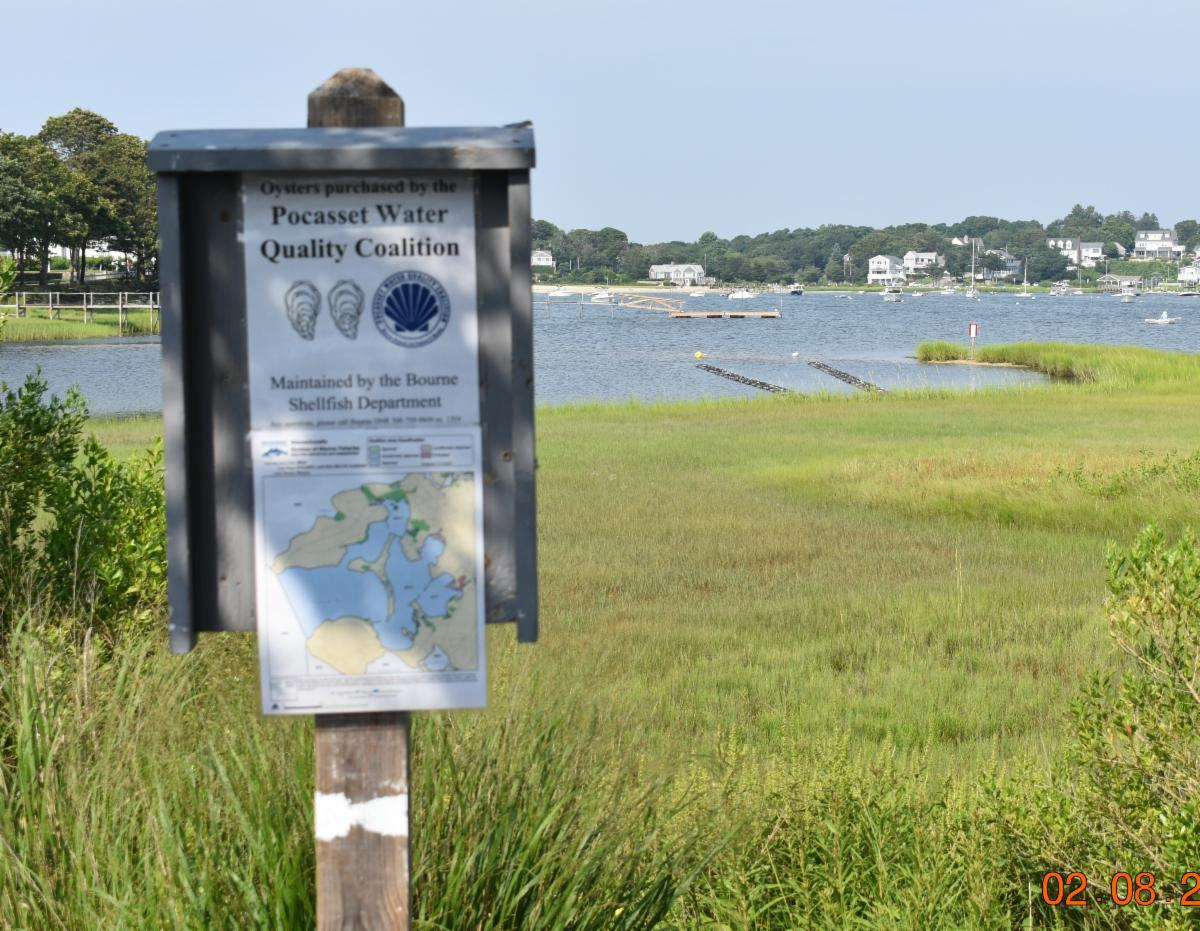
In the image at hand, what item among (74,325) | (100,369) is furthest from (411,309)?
(74,325)

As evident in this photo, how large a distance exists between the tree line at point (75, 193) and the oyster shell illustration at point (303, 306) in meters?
77.5

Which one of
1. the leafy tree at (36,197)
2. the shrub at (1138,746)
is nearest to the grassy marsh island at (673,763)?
the shrub at (1138,746)

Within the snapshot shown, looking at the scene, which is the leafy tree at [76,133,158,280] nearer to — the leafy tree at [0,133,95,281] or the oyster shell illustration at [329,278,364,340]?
the leafy tree at [0,133,95,281]

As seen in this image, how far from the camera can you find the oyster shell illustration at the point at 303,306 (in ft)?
7.98

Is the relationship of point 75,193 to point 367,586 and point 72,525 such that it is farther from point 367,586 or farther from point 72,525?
point 367,586

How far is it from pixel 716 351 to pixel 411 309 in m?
65.4

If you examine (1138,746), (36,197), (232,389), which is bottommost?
(1138,746)

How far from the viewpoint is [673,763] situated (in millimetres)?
4363

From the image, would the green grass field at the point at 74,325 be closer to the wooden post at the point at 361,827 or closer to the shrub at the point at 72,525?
the shrub at the point at 72,525

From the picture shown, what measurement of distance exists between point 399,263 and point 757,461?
16470 millimetres

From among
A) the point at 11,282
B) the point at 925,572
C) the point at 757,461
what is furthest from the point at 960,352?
the point at 11,282

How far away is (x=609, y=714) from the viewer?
14.7ft
